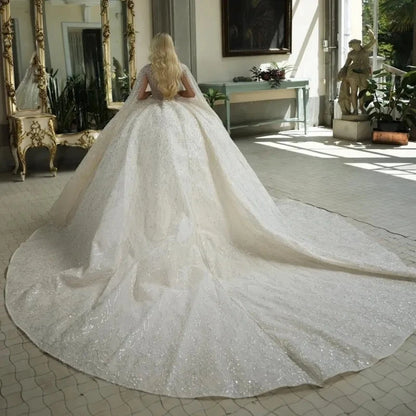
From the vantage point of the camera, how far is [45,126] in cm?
630

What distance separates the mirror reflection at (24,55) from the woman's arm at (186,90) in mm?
3372

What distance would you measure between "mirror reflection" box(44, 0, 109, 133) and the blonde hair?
330 centimetres

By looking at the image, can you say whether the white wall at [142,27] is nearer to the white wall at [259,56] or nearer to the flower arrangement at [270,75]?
the white wall at [259,56]

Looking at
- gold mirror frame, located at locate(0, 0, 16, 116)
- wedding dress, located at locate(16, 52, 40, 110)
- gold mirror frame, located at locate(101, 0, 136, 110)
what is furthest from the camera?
gold mirror frame, located at locate(101, 0, 136, 110)

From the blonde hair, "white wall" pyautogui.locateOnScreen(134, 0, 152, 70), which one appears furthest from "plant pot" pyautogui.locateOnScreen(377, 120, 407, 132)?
the blonde hair

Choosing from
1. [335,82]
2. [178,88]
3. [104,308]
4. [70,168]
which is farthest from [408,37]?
[104,308]

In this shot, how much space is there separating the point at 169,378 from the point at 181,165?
5.00ft

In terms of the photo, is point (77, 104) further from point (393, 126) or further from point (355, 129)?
point (393, 126)

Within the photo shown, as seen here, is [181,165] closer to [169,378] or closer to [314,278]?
[314,278]

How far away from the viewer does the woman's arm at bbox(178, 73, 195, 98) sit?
373 cm

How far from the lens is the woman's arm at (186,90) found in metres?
3.73

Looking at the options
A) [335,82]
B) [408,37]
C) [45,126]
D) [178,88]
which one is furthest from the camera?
[408,37]

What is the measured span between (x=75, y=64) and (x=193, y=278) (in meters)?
4.62

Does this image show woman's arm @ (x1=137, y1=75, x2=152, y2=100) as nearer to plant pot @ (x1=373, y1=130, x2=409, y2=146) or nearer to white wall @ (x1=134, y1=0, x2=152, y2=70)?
white wall @ (x1=134, y1=0, x2=152, y2=70)
